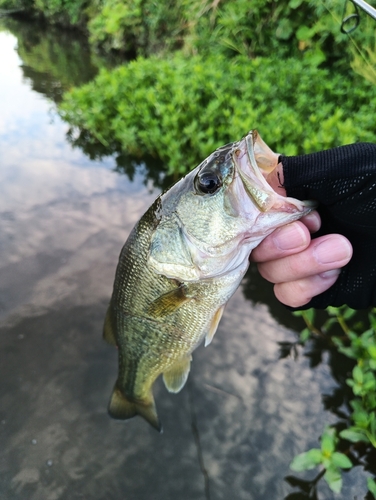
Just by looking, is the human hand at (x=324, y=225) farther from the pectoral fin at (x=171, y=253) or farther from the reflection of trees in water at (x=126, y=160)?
the reflection of trees in water at (x=126, y=160)

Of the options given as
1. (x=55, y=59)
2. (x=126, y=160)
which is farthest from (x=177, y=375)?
(x=55, y=59)

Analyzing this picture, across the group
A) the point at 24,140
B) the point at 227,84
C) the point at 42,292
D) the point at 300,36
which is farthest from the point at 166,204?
the point at 300,36

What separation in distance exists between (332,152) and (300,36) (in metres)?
5.68

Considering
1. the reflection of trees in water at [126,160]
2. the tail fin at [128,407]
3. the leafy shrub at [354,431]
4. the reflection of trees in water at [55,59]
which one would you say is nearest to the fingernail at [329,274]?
the leafy shrub at [354,431]

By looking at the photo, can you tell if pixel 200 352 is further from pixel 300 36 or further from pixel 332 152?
pixel 300 36

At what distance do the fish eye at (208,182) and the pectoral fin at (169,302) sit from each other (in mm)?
404

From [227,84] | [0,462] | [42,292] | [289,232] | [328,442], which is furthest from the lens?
[227,84]

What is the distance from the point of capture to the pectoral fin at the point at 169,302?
1.54 metres

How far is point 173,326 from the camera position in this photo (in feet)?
5.52

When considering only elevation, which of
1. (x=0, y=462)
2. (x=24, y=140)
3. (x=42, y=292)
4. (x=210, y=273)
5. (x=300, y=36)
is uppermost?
(x=300, y=36)

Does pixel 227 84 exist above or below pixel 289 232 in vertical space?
above

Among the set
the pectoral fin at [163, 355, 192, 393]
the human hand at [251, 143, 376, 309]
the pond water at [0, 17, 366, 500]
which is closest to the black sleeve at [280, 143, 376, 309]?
the human hand at [251, 143, 376, 309]

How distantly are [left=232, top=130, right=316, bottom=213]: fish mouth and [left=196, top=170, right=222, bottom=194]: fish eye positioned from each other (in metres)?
0.09

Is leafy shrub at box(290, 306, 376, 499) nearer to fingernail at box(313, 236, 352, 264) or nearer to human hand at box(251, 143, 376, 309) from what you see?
human hand at box(251, 143, 376, 309)
